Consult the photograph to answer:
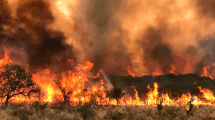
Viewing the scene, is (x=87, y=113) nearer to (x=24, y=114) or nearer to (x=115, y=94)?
(x=24, y=114)

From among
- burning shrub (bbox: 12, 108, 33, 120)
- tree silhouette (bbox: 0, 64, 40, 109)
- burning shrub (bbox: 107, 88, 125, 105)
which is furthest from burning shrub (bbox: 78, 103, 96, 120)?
burning shrub (bbox: 107, 88, 125, 105)

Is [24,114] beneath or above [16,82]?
beneath

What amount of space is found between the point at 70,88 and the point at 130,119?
2889cm

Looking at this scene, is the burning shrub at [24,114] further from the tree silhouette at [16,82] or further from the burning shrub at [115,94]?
the burning shrub at [115,94]

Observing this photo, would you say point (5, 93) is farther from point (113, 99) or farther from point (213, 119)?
point (113, 99)

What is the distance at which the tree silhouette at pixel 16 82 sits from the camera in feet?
120

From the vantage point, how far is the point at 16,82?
36.9 m

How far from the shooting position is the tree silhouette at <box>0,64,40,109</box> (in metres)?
36.5

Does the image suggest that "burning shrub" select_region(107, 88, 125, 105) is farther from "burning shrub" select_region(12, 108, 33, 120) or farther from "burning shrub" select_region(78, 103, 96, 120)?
"burning shrub" select_region(12, 108, 33, 120)

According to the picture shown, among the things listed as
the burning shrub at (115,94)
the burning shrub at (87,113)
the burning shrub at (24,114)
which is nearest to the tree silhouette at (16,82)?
the burning shrub at (24,114)

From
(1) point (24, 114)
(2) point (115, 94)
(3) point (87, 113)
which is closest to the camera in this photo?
(1) point (24, 114)

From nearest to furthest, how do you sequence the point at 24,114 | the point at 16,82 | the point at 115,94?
the point at 24,114
the point at 16,82
the point at 115,94

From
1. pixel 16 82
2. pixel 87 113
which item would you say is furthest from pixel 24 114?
pixel 16 82

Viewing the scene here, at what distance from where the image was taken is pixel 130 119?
17891 mm
